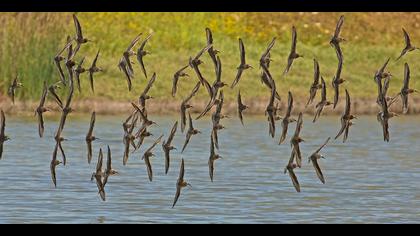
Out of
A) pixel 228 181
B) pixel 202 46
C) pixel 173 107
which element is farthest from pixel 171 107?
pixel 228 181

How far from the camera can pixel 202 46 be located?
41.4 meters

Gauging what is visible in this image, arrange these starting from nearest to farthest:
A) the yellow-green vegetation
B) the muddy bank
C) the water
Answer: the water, the muddy bank, the yellow-green vegetation

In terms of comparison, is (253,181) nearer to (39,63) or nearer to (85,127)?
(85,127)

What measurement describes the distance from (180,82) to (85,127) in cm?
705

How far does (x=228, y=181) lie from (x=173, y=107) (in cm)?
1061

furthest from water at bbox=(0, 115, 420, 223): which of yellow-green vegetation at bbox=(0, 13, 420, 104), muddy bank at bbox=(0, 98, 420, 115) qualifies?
yellow-green vegetation at bbox=(0, 13, 420, 104)

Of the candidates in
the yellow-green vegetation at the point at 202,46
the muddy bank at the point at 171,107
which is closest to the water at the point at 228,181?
the muddy bank at the point at 171,107

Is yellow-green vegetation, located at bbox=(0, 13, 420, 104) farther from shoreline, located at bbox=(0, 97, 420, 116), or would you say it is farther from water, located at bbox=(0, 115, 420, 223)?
water, located at bbox=(0, 115, 420, 223)

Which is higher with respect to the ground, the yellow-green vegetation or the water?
the yellow-green vegetation

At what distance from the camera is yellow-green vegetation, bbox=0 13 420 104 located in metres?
34.1

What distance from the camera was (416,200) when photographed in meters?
20.8

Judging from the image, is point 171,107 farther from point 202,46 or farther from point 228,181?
point 228,181

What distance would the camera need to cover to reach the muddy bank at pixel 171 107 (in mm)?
33219
